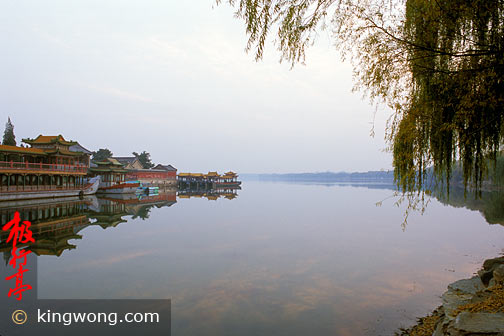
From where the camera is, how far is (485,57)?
412cm

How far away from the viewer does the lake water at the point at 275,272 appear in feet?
19.9

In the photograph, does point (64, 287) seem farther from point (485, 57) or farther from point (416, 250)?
point (416, 250)

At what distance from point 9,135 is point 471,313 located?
5650 cm

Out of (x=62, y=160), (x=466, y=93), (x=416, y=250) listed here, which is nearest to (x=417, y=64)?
(x=466, y=93)

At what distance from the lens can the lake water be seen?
607 cm

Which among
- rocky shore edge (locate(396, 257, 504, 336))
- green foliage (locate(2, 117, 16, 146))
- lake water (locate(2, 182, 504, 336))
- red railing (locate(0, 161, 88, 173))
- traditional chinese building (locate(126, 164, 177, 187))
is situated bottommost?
lake water (locate(2, 182, 504, 336))

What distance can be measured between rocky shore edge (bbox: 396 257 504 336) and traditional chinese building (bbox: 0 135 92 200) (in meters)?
27.9

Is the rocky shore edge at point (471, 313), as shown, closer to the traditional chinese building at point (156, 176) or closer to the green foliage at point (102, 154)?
the traditional chinese building at point (156, 176)

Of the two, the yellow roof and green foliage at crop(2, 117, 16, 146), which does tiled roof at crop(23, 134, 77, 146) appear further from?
green foliage at crop(2, 117, 16, 146)

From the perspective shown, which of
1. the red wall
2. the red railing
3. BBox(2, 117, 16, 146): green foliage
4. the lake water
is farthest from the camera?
the red wall

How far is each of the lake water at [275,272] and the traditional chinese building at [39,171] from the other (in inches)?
500

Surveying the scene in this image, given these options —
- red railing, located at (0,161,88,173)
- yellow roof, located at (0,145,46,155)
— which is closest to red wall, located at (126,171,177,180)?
red railing, located at (0,161,88,173)

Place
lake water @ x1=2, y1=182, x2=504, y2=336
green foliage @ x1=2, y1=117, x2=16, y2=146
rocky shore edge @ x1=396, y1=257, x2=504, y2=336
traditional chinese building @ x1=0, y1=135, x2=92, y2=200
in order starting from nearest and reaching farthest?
rocky shore edge @ x1=396, y1=257, x2=504, y2=336 < lake water @ x1=2, y1=182, x2=504, y2=336 < traditional chinese building @ x1=0, y1=135, x2=92, y2=200 < green foliage @ x1=2, y1=117, x2=16, y2=146

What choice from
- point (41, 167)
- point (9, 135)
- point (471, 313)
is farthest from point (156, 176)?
point (471, 313)
